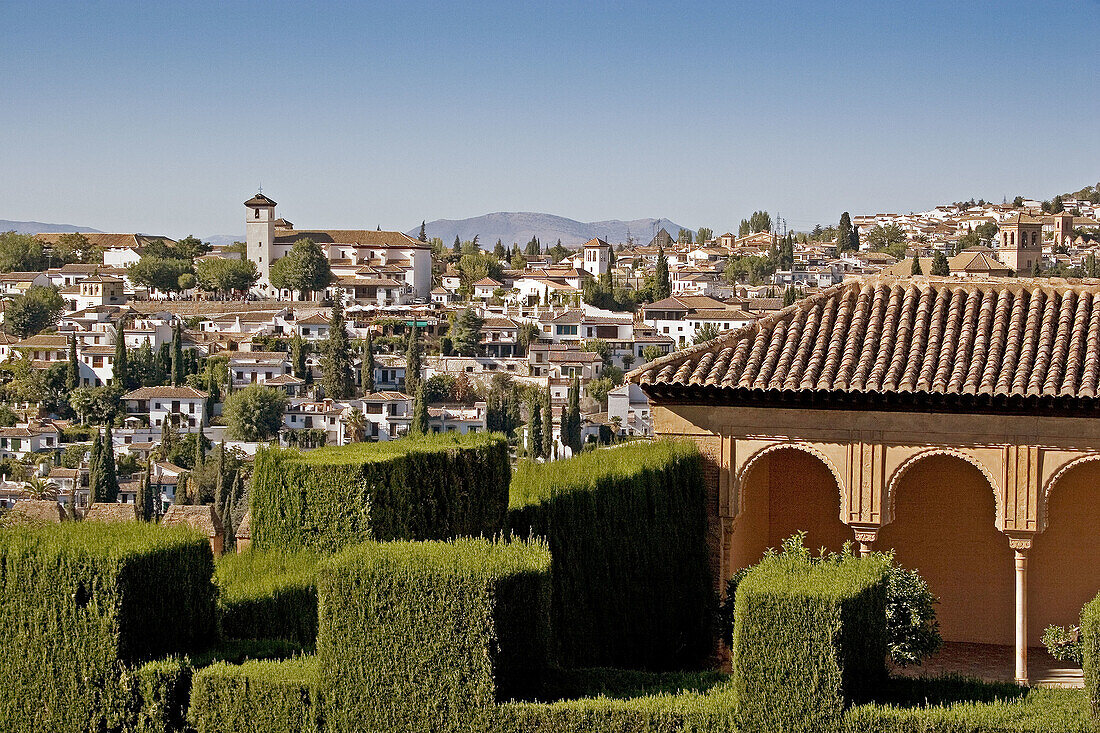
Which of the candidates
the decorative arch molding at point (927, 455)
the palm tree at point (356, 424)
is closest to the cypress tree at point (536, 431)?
the palm tree at point (356, 424)

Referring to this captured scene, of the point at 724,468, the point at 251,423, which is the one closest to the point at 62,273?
the point at 251,423

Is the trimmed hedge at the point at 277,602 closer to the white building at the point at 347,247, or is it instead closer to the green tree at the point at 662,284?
the green tree at the point at 662,284

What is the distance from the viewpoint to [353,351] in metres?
75.4

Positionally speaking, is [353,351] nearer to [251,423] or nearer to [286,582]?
[251,423]

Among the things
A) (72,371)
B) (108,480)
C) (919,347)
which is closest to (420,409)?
(108,480)

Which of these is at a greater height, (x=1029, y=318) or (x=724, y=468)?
(x=1029, y=318)

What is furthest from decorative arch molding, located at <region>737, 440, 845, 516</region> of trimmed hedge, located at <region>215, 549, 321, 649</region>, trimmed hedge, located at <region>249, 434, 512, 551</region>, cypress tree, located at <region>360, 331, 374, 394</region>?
cypress tree, located at <region>360, 331, 374, 394</region>

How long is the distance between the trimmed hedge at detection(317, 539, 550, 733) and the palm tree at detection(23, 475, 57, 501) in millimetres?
45229

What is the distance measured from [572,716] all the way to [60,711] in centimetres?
241

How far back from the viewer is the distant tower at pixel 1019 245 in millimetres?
87125

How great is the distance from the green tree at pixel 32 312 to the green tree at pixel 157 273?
6885 millimetres

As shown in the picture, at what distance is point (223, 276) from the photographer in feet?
315

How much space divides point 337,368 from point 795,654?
218 feet

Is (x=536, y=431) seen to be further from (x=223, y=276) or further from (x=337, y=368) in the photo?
(x=223, y=276)
